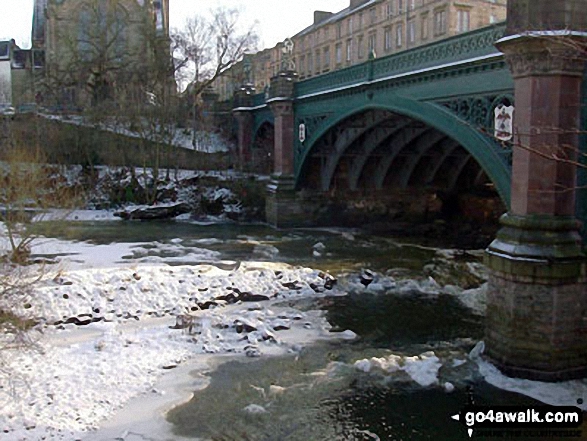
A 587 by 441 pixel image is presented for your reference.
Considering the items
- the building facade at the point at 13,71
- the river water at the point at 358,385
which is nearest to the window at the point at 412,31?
the building facade at the point at 13,71

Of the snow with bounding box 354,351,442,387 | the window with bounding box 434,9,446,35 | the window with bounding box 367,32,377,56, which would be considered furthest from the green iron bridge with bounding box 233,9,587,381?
the window with bounding box 367,32,377,56

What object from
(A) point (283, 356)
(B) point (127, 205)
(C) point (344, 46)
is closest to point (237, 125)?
(B) point (127, 205)

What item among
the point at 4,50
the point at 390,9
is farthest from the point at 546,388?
the point at 4,50

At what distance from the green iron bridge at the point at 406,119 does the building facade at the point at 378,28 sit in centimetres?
1396

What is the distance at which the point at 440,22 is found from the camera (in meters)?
47.6

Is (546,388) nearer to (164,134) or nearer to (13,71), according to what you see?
(164,134)

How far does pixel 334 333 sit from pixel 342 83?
12858mm

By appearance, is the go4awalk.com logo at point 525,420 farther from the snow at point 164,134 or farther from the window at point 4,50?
the window at point 4,50

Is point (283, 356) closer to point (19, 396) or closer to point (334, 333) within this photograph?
point (334, 333)

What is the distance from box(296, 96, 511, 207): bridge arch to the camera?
1402 cm

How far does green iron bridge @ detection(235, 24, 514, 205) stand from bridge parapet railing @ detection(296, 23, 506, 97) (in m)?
0.03

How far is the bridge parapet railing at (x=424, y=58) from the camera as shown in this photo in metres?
14.3

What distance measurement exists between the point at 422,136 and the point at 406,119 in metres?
4.33

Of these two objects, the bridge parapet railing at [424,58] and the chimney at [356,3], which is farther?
the chimney at [356,3]
